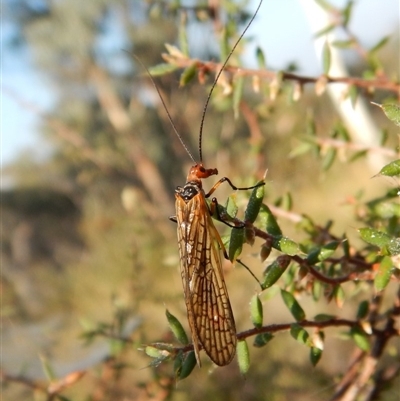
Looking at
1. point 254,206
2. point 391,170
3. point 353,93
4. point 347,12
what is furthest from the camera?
point 347,12

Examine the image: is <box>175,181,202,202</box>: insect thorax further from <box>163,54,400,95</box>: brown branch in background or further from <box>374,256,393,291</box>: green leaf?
<box>374,256,393,291</box>: green leaf

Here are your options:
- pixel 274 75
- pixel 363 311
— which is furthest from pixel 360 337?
pixel 274 75

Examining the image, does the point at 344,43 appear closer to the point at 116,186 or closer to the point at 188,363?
the point at 188,363

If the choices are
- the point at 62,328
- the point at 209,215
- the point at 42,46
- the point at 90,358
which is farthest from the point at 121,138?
the point at 209,215

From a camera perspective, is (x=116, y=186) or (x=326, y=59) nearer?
(x=326, y=59)

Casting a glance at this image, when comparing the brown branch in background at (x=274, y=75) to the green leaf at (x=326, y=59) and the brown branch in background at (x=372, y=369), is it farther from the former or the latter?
the brown branch in background at (x=372, y=369)

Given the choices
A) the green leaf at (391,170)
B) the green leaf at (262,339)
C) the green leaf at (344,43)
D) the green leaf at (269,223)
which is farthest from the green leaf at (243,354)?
the green leaf at (344,43)

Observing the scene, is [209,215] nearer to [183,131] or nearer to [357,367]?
[357,367]
